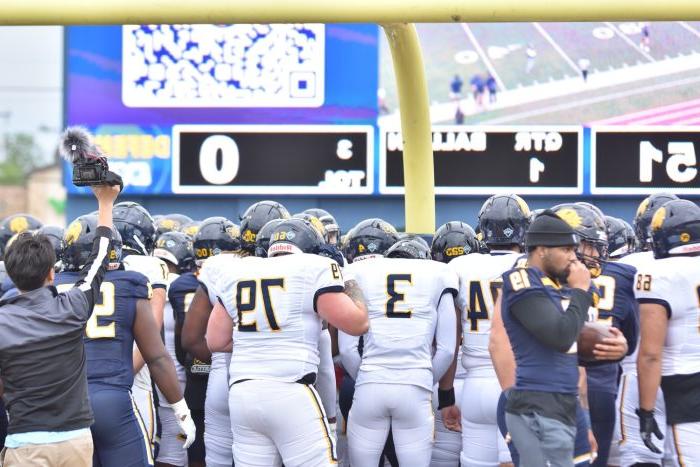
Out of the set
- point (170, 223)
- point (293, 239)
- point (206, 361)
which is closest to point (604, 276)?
point (293, 239)

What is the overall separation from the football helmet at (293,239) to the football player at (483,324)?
0.99m

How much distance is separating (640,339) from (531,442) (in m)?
1.30

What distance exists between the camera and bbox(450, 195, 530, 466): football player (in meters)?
6.17

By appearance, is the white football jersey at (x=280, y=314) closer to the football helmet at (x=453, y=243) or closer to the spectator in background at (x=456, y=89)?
the football helmet at (x=453, y=243)

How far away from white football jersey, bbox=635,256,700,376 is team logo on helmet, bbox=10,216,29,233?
559 centimetres

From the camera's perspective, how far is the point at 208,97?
13.9 meters

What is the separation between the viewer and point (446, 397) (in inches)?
258

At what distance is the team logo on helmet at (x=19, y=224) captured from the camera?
9141 millimetres

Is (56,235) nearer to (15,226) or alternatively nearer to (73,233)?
(15,226)

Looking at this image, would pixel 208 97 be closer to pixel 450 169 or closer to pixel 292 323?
pixel 450 169

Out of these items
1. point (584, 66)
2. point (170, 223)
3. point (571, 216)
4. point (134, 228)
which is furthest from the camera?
point (584, 66)

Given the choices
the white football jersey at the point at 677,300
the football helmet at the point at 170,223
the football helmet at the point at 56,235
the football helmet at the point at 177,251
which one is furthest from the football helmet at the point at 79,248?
the football helmet at the point at 170,223

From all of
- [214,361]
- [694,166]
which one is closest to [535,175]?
[694,166]

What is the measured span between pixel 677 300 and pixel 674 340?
0.75ft
